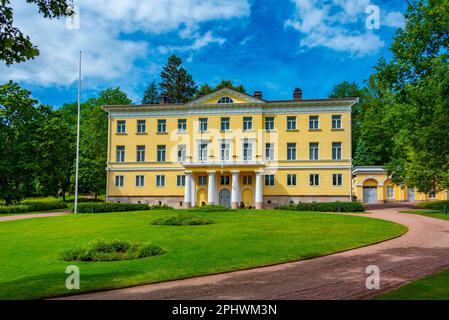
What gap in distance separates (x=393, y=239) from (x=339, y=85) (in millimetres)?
63416

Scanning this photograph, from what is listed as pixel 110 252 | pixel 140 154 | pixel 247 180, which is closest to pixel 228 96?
pixel 247 180

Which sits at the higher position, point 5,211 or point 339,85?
point 339,85

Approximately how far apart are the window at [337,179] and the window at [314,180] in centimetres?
162

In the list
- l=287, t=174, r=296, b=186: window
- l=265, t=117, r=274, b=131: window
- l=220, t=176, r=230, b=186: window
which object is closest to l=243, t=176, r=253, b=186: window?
l=220, t=176, r=230, b=186: window

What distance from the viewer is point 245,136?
42.5 metres

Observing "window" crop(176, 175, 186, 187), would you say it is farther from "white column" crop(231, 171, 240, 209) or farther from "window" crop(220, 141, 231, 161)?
"white column" crop(231, 171, 240, 209)

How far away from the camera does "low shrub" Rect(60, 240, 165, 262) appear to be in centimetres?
1288

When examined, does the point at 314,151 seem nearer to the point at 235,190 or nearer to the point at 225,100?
the point at 235,190

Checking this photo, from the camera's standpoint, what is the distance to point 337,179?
40812mm

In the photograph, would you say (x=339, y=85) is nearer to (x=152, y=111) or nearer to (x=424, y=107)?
(x=152, y=111)

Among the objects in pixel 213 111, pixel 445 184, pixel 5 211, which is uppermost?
pixel 213 111
